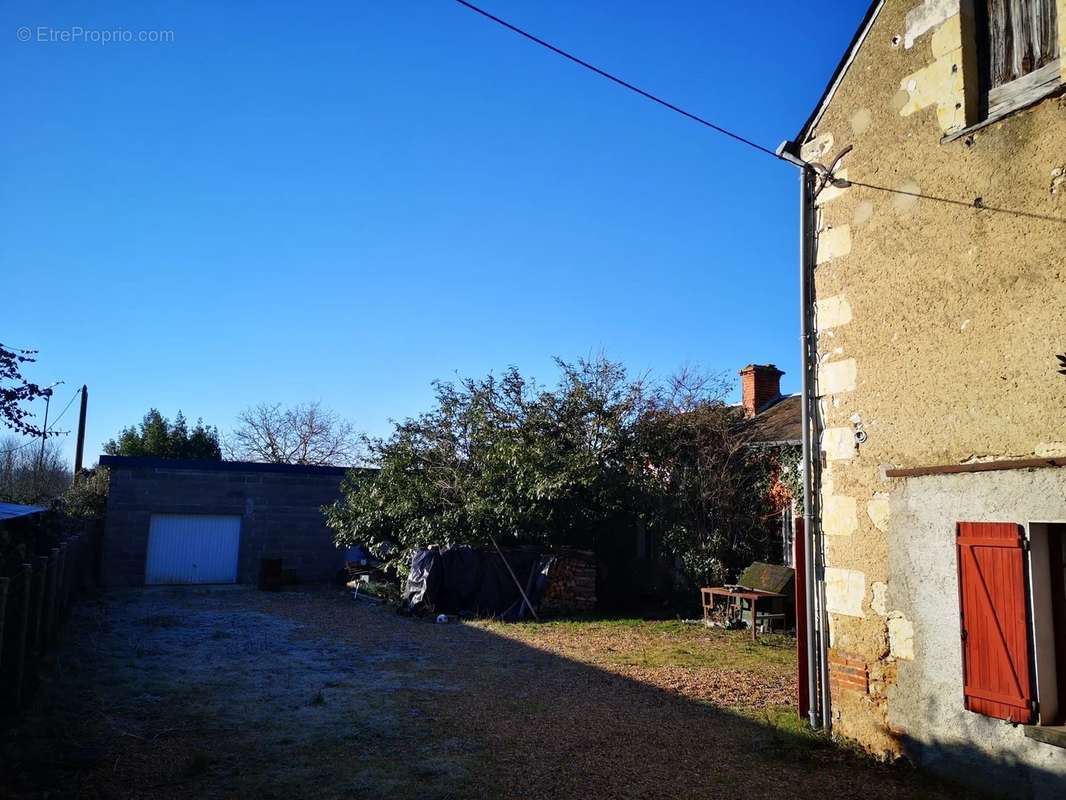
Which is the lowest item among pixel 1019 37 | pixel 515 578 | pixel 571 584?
pixel 571 584

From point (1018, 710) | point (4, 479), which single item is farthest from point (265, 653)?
point (4, 479)

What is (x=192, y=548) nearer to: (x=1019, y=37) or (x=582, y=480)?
(x=582, y=480)

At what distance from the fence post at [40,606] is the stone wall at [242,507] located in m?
10.8

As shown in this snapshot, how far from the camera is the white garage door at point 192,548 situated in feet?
61.5

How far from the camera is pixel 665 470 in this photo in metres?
15.9

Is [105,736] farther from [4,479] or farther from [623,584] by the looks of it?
[4,479]

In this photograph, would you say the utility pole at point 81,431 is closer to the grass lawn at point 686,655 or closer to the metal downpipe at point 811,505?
the grass lawn at point 686,655

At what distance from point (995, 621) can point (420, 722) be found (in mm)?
4784

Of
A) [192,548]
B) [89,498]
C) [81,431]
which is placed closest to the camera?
[192,548]

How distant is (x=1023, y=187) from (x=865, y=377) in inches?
69.0

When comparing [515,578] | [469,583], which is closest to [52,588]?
[469,583]

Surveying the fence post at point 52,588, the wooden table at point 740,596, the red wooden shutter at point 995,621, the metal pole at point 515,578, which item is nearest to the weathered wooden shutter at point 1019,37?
the red wooden shutter at point 995,621

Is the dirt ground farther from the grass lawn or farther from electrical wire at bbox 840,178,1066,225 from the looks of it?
electrical wire at bbox 840,178,1066,225

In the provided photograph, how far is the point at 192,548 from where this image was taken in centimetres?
1908
